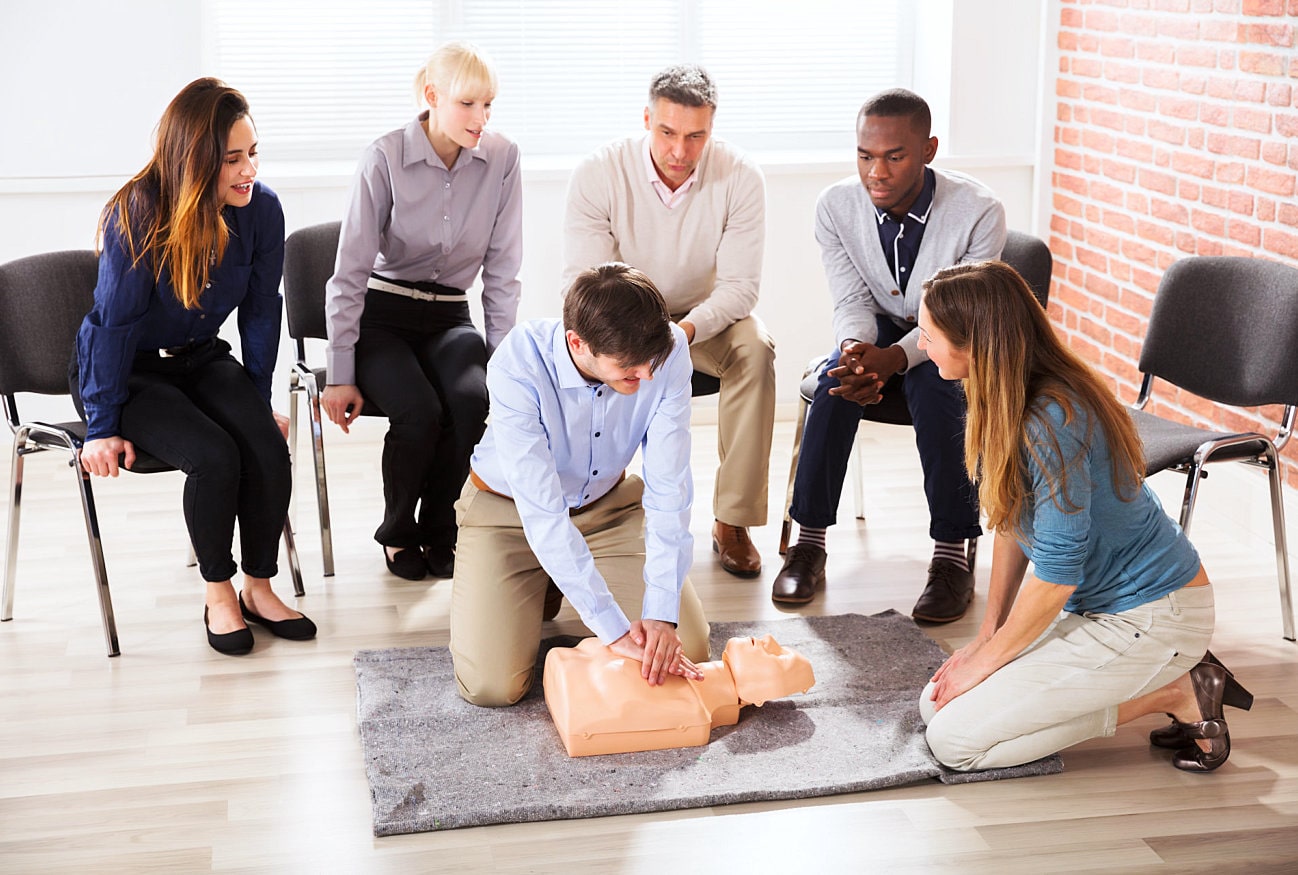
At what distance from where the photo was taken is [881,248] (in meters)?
3.25

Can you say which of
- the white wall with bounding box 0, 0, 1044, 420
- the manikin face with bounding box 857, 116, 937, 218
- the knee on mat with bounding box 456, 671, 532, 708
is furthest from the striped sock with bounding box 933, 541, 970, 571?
the white wall with bounding box 0, 0, 1044, 420

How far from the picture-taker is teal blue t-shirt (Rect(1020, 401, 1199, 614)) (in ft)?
7.22

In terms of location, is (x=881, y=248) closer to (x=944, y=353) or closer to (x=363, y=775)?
(x=944, y=353)

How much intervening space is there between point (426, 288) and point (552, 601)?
2.94 ft

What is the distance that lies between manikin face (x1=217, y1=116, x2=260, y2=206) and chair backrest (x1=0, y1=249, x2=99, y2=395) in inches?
18.1

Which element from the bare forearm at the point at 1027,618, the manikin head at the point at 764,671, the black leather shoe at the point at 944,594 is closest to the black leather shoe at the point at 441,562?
the manikin head at the point at 764,671

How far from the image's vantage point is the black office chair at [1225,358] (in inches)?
114

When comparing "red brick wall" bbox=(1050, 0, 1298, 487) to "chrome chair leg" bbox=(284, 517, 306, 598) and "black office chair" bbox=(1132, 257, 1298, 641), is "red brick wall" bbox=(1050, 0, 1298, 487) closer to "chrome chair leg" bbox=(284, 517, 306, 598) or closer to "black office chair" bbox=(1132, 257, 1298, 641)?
"black office chair" bbox=(1132, 257, 1298, 641)

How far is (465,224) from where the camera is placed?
3.33m

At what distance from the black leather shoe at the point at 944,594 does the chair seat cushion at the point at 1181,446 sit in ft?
1.58

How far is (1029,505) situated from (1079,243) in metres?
2.32

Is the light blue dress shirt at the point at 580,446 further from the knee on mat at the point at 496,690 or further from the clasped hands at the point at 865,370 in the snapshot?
the clasped hands at the point at 865,370

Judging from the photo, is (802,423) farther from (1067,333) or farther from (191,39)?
(191,39)

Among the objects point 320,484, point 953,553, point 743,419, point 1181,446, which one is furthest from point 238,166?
point 1181,446
